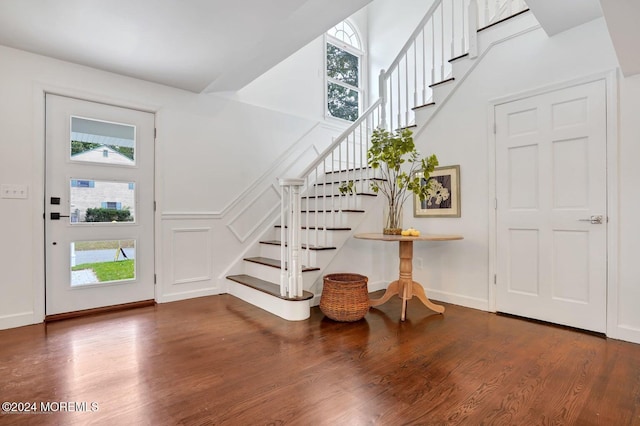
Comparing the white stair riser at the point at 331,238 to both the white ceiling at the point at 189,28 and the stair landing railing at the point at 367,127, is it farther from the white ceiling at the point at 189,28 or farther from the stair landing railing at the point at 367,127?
the white ceiling at the point at 189,28

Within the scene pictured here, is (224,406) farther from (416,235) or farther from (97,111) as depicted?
(97,111)

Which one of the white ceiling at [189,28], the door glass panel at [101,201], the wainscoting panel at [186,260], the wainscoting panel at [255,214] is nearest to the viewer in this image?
the white ceiling at [189,28]

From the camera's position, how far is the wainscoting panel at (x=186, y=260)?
3521mm

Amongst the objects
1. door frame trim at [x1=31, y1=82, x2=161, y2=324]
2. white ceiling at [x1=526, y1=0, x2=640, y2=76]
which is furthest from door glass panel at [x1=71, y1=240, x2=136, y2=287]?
white ceiling at [x1=526, y1=0, x2=640, y2=76]

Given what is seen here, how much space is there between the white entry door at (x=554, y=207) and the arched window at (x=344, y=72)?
2.93m

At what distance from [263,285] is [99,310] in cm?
159

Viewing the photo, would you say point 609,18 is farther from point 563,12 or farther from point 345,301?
point 345,301

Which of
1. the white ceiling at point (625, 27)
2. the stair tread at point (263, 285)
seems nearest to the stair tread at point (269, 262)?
the stair tread at point (263, 285)

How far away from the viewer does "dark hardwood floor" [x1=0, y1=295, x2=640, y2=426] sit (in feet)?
4.92

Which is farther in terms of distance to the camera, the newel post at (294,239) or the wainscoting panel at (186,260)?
the wainscoting panel at (186,260)

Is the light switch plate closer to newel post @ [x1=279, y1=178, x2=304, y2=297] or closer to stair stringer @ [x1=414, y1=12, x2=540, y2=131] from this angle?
newel post @ [x1=279, y1=178, x2=304, y2=297]

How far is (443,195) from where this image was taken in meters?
3.49

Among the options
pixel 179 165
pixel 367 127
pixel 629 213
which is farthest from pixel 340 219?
pixel 629 213

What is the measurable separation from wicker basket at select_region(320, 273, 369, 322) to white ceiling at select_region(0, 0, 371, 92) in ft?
7.16
